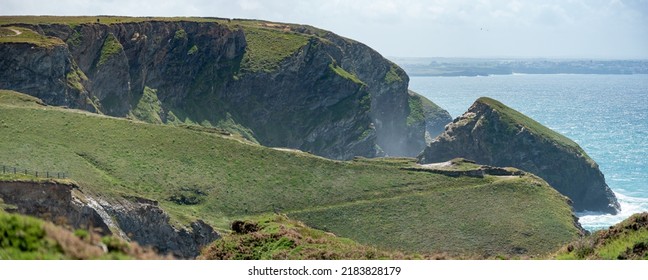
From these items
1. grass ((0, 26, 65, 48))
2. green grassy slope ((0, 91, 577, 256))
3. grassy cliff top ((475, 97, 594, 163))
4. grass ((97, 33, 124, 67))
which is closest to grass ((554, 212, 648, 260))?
green grassy slope ((0, 91, 577, 256))

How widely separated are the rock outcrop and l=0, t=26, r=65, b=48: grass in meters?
70.0

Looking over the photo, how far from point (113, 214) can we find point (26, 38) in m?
77.8

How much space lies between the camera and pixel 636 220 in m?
34.8

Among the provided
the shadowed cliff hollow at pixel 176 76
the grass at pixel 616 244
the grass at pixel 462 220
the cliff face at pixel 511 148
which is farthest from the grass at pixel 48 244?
the cliff face at pixel 511 148

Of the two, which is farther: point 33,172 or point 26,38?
point 26,38

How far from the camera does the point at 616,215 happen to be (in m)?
154

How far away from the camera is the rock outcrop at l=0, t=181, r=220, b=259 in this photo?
64938 millimetres

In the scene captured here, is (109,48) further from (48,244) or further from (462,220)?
(48,244)

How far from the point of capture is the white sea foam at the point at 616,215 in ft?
468

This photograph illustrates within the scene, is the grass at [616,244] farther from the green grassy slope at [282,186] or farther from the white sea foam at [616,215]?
the white sea foam at [616,215]

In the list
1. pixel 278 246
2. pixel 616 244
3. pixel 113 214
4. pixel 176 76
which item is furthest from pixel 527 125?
pixel 616 244

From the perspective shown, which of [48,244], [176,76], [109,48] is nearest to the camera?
[48,244]

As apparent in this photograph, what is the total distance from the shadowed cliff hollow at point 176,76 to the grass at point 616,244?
375 feet

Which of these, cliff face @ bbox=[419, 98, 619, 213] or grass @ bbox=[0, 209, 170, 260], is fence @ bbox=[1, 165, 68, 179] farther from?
cliff face @ bbox=[419, 98, 619, 213]
